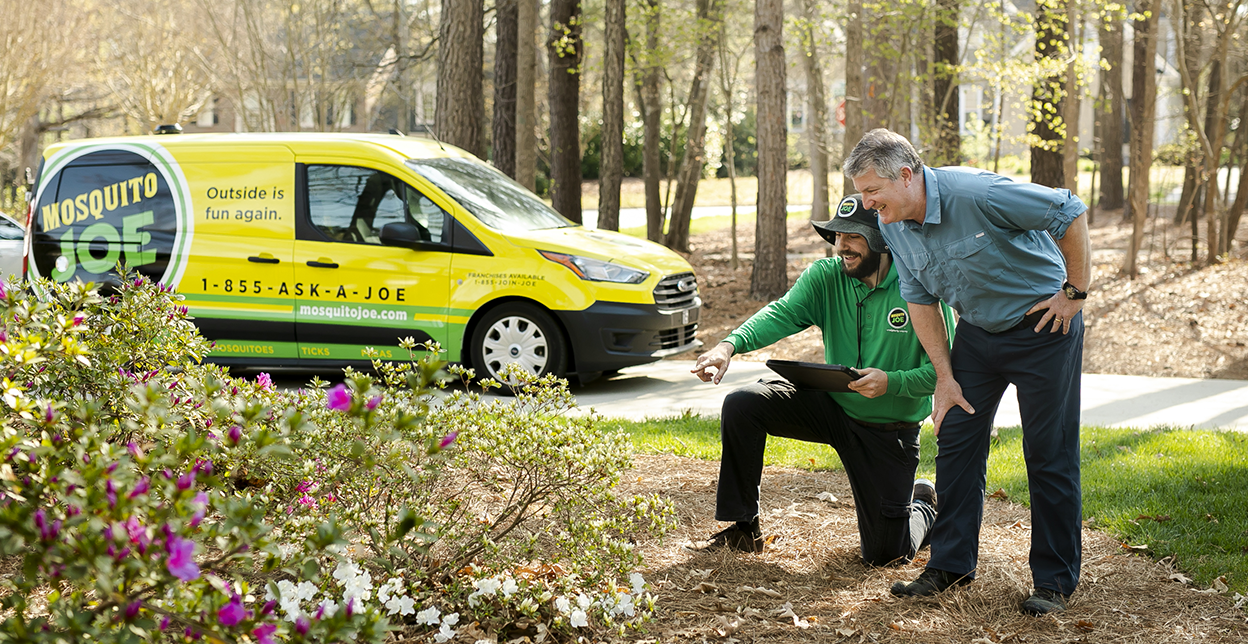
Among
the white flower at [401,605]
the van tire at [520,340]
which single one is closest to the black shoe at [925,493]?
the white flower at [401,605]

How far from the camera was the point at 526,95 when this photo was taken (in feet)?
48.3

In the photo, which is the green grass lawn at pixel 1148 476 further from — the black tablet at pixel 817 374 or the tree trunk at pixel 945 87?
the tree trunk at pixel 945 87

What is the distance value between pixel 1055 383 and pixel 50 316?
3.37 meters

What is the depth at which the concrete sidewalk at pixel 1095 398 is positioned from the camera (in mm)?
7273

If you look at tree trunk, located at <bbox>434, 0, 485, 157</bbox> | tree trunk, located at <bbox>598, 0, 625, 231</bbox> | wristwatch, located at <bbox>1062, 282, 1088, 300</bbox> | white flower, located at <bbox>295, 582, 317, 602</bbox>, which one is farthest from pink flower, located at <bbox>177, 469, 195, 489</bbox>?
tree trunk, located at <bbox>598, 0, 625, 231</bbox>

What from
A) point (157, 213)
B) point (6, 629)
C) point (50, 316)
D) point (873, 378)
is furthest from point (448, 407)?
point (157, 213)

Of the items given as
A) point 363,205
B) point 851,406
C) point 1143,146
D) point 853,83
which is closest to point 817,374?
point 851,406

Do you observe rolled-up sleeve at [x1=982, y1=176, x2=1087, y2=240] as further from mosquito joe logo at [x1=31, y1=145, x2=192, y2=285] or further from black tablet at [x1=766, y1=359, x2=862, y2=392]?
mosquito joe logo at [x1=31, y1=145, x2=192, y2=285]

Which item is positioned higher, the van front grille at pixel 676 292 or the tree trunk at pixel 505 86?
the tree trunk at pixel 505 86

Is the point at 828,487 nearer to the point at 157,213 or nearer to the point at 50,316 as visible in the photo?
the point at 50,316

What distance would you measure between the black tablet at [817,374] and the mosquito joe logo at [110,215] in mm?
6008

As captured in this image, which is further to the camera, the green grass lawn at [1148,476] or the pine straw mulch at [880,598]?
the green grass lawn at [1148,476]

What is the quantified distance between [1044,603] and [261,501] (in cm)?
269

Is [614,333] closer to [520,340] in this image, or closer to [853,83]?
[520,340]
